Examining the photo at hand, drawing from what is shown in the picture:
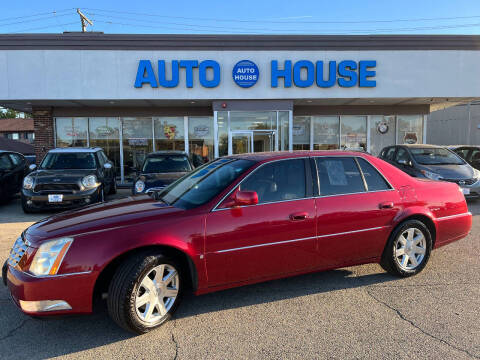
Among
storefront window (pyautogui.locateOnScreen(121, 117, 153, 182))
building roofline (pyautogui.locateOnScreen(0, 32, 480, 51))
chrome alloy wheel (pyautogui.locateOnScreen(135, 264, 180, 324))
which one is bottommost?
chrome alloy wheel (pyautogui.locateOnScreen(135, 264, 180, 324))

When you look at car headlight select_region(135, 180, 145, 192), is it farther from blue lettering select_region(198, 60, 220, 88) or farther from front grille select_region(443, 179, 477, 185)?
front grille select_region(443, 179, 477, 185)

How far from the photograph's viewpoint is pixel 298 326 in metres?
3.04

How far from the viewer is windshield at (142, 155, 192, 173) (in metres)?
8.89

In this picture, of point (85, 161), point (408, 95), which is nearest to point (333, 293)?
point (85, 161)

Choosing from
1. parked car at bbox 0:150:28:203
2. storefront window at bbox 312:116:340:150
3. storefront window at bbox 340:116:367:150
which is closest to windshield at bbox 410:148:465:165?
storefront window at bbox 340:116:367:150

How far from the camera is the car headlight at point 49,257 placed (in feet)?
8.98

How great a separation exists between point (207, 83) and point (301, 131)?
5155mm

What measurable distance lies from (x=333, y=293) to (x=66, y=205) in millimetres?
6568

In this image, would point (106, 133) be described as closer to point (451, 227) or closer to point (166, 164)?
point (166, 164)

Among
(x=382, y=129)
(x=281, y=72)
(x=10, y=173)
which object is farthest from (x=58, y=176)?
(x=382, y=129)

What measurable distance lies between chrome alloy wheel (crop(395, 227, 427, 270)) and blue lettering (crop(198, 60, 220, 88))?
1035 centimetres

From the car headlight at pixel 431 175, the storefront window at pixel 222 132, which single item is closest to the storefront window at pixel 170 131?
the storefront window at pixel 222 132

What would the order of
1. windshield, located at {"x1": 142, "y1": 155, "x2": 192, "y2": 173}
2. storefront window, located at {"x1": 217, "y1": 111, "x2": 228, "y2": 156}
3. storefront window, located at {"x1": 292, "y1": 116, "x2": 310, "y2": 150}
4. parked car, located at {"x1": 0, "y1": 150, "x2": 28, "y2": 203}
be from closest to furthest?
windshield, located at {"x1": 142, "y1": 155, "x2": 192, "y2": 173}, parked car, located at {"x1": 0, "y1": 150, "x2": 28, "y2": 203}, storefront window, located at {"x1": 217, "y1": 111, "x2": 228, "y2": 156}, storefront window, located at {"x1": 292, "y1": 116, "x2": 310, "y2": 150}

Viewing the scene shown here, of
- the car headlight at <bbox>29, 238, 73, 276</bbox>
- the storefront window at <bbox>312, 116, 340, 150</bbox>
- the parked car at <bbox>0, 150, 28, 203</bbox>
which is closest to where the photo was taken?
the car headlight at <bbox>29, 238, 73, 276</bbox>
